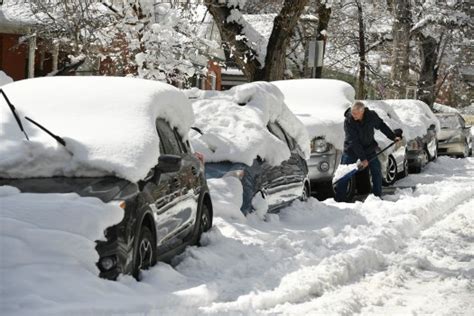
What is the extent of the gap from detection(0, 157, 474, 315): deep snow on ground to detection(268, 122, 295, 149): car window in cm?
95

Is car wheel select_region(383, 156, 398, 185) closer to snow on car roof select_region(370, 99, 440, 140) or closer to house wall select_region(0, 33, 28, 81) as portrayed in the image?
snow on car roof select_region(370, 99, 440, 140)

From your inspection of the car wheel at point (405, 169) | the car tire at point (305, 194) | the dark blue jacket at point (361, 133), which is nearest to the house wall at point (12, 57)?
the car wheel at point (405, 169)

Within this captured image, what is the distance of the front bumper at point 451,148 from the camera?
28.3 metres

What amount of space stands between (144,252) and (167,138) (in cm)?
186

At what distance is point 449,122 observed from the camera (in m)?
29.6

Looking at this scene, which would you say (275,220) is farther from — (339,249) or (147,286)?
(147,286)

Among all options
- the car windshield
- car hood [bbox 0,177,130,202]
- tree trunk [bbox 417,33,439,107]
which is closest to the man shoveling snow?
car hood [bbox 0,177,130,202]

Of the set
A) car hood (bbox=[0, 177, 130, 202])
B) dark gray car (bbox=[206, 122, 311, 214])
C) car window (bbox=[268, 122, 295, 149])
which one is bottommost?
dark gray car (bbox=[206, 122, 311, 214])

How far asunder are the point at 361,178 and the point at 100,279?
10112 millimetres

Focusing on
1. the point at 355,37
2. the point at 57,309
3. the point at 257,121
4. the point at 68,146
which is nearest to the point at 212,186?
the point at 257,121

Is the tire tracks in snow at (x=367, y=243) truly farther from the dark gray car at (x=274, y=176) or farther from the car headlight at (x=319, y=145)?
the car headlight at (x=319, y=145)

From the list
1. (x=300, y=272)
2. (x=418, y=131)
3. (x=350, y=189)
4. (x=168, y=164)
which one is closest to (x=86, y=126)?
(x=168, y=164)

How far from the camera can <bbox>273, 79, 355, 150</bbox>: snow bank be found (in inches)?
666

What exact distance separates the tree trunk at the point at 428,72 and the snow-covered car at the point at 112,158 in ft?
115
